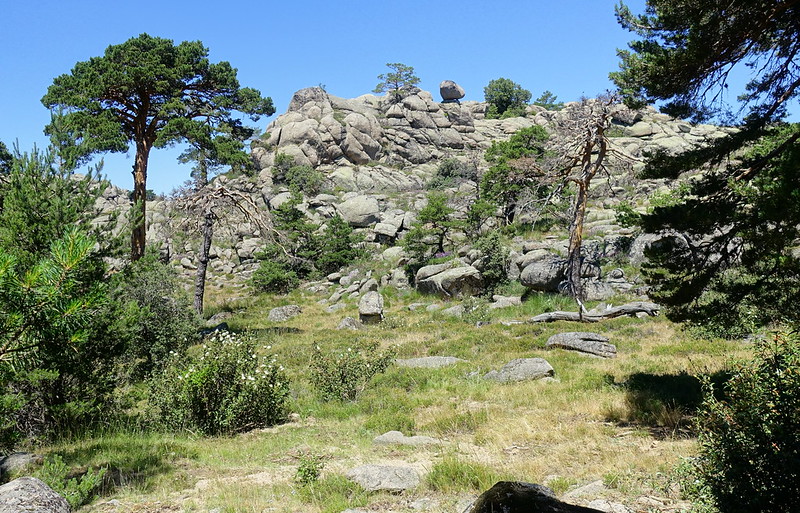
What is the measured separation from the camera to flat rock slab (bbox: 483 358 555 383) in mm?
11023

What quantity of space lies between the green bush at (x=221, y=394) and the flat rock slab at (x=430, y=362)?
4.47m

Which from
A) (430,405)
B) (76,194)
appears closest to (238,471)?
(430,405)

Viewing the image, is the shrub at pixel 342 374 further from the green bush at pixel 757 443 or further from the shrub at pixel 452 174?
the shrub at pixel 452 174

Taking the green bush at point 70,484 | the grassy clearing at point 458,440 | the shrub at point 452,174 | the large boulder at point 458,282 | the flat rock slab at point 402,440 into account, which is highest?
the shrub at point 452,174

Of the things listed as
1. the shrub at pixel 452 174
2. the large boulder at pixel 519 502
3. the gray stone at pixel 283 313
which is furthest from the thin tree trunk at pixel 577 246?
the shrub at pixel 452 174

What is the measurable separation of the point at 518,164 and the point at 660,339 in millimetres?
9908

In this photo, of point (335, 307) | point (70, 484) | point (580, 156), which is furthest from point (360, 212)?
point (70, 484)

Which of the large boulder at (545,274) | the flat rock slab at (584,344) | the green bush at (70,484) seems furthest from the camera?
the large boulder at (545,274)

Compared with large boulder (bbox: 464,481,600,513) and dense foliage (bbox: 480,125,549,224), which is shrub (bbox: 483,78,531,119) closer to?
dense foliage (bbox: 480,125,549,224)

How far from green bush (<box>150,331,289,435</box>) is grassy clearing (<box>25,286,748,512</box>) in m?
0.49

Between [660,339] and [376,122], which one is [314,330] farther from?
[376,122]

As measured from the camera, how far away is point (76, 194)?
311 inches

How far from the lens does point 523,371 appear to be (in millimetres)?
11203

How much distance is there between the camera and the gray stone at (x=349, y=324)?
21.1 meters
